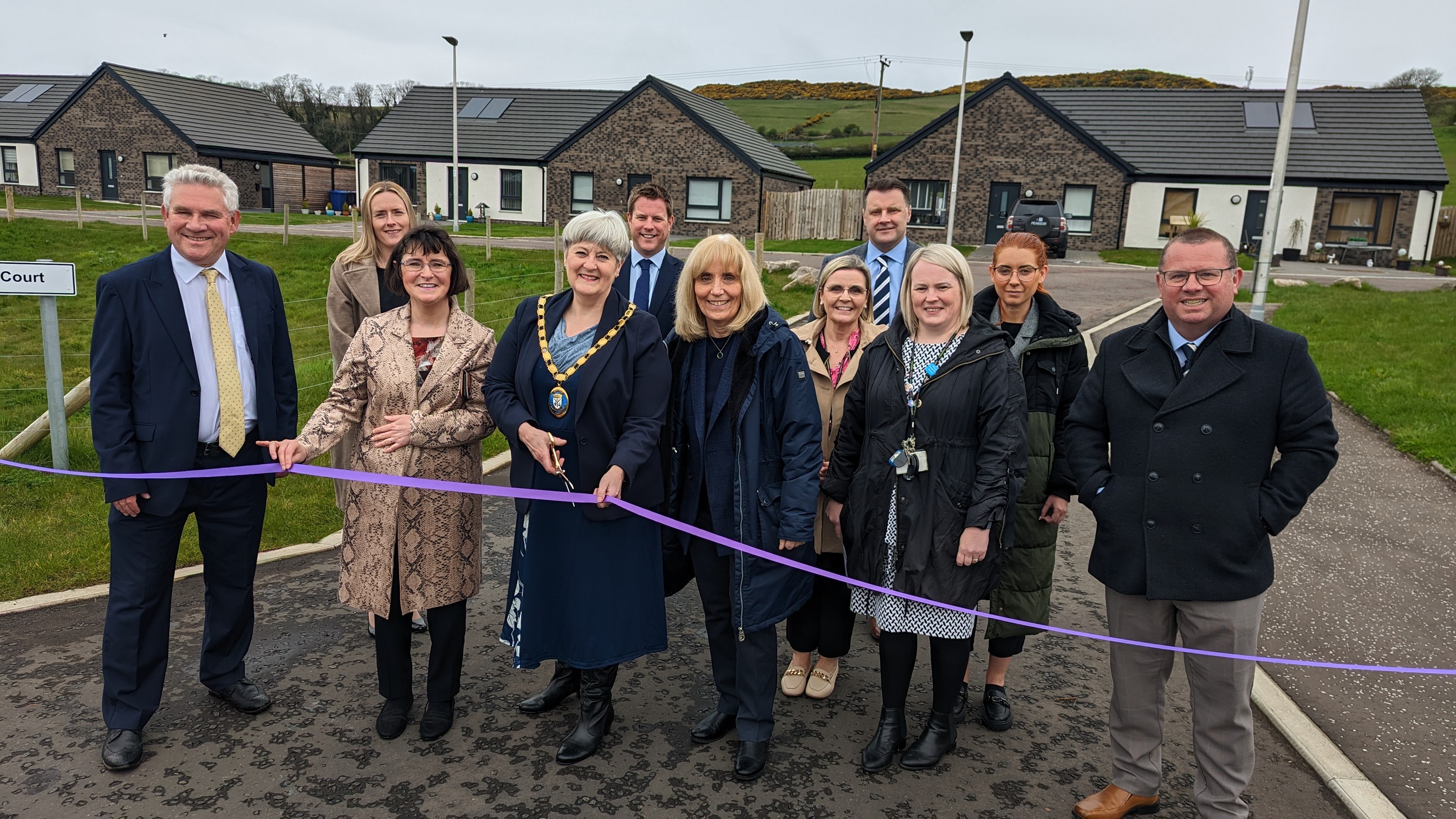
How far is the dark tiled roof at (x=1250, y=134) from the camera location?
32.8 m

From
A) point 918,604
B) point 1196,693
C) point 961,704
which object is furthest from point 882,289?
point 1196,693

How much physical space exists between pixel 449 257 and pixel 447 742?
2075 millimetres

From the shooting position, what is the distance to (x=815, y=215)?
1428 inches

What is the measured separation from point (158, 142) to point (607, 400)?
150ft

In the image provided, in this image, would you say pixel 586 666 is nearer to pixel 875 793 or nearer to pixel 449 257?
pixel 875 793

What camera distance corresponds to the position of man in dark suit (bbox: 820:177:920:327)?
18.2 ft

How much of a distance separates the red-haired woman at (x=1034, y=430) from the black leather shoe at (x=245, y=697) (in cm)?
308

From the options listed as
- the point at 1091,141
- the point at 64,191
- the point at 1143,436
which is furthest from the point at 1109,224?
the point at 64,191

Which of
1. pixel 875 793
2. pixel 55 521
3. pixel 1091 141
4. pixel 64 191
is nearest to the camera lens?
pixel 875 793

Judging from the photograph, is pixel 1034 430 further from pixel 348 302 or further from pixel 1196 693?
pixel 348 302

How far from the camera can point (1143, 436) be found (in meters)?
3.31

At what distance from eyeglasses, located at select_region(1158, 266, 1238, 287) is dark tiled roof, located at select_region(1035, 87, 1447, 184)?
114 ft

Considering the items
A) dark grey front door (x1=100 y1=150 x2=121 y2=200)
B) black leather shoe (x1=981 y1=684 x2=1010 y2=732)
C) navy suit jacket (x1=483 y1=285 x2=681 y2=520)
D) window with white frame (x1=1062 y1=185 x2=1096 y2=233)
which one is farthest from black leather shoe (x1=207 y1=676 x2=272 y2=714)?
dark grey front door (x1=100 y1=150 x2=121 y2=200)

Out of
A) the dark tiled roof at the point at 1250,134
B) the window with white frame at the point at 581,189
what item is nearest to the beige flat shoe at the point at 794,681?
the dark tiled roof at the point at 1250,134
